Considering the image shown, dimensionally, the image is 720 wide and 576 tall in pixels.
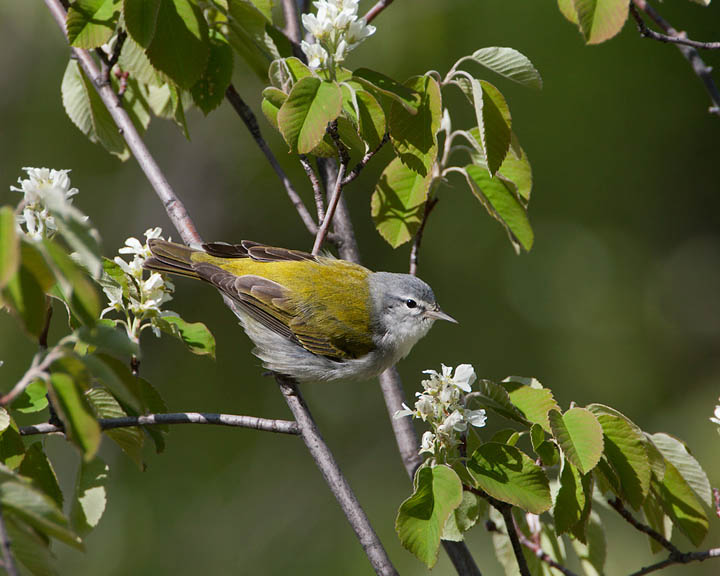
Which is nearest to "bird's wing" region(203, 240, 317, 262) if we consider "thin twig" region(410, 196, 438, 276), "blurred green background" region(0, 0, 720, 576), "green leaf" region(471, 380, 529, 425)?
"thin twig" region(410, 196, 438, 276)

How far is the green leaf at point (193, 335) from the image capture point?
2.08m

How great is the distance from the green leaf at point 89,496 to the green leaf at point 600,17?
63.4 inches

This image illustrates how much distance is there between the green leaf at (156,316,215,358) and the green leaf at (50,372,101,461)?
2.58 feet

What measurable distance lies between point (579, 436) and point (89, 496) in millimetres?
1157

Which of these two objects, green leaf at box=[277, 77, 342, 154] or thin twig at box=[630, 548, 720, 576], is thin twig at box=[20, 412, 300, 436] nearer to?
green leaf at box=[277, 77, 342, 154]

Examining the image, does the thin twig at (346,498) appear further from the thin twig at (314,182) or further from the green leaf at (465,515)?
the thin twig at (314,182)

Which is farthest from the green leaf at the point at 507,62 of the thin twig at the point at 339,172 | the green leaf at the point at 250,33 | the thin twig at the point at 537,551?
the thin twig at the point at 537,551

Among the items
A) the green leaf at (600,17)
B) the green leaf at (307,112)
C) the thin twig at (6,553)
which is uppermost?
the green leaf at (307,112)

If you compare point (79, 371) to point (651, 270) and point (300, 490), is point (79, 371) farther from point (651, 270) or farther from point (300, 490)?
point (651, 270)

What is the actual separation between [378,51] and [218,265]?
3.01 m

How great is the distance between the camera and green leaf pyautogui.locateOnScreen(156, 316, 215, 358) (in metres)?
2.08

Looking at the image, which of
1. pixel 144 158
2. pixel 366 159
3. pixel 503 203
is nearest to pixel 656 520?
pixel 503 203

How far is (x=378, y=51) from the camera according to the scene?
18.4 ft

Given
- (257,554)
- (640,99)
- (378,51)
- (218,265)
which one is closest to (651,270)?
(640,99)
